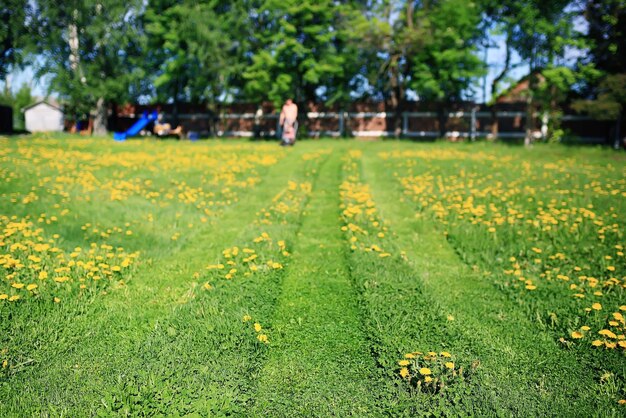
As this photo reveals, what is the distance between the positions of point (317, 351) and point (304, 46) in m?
25.1

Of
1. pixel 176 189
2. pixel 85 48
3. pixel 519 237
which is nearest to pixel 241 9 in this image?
pixel 85 48

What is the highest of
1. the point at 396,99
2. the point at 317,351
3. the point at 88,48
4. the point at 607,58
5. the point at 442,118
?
the point at 88,48

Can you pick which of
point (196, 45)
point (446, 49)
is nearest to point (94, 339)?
point (446, 49)

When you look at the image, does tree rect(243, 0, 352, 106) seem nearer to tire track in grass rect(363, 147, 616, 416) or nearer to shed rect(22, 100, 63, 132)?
tire track in grass rect(363, 147, 616, 416)

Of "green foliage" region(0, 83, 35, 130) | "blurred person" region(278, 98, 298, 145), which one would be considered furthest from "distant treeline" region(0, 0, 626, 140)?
"green foliage" region(0, 83, 35, 130)

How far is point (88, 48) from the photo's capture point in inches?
1045

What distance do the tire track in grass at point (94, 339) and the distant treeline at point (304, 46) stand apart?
2198cm

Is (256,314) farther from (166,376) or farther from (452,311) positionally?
(452,311)

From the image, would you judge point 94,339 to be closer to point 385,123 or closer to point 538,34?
point 538,34

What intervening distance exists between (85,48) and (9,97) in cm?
3670

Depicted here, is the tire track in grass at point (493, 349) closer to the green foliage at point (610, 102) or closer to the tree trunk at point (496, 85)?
the green foliage at point (610, 102)

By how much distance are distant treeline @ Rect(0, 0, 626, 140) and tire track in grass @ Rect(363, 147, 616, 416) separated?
20542 millimetres

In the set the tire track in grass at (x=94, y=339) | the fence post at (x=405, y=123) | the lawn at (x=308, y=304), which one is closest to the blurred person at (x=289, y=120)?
the lawn at (x=308, y=304)

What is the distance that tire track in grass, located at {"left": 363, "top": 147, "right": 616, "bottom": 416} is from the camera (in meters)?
2.99
